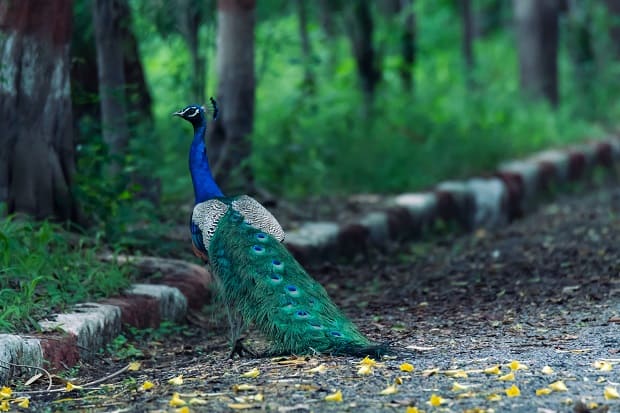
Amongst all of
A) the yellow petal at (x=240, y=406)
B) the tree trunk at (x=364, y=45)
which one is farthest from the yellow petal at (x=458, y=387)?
the tree trunk at (x=364, y=45)

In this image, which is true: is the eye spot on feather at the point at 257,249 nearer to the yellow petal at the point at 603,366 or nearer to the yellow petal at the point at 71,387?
the yellow petal at the point at 71,387

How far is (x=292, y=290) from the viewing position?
5508 millimetres

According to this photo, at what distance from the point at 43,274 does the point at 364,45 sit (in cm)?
760

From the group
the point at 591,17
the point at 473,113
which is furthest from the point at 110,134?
the point at 591,17

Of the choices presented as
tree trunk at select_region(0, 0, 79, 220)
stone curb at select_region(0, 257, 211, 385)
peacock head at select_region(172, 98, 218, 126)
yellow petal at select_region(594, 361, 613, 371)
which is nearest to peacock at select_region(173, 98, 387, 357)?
peacock head at select_region(172, 98, 218, 126)

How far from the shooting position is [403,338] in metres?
6.04

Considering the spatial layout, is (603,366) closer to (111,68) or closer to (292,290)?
(292,290)

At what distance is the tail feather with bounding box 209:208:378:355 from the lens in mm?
5262

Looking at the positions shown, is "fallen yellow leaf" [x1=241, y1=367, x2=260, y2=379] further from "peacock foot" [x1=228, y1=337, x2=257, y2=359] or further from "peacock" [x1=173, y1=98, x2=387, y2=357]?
"peacock foot" [x1=228, y1=337, x2=257, y2=359]

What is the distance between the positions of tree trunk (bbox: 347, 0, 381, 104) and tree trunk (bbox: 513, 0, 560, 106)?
18.1ft

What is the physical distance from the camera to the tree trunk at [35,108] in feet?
24.1

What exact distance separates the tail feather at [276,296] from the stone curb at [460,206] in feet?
9.89

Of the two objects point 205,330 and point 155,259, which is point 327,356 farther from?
point 155,259

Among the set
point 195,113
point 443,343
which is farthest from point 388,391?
point 195,113
